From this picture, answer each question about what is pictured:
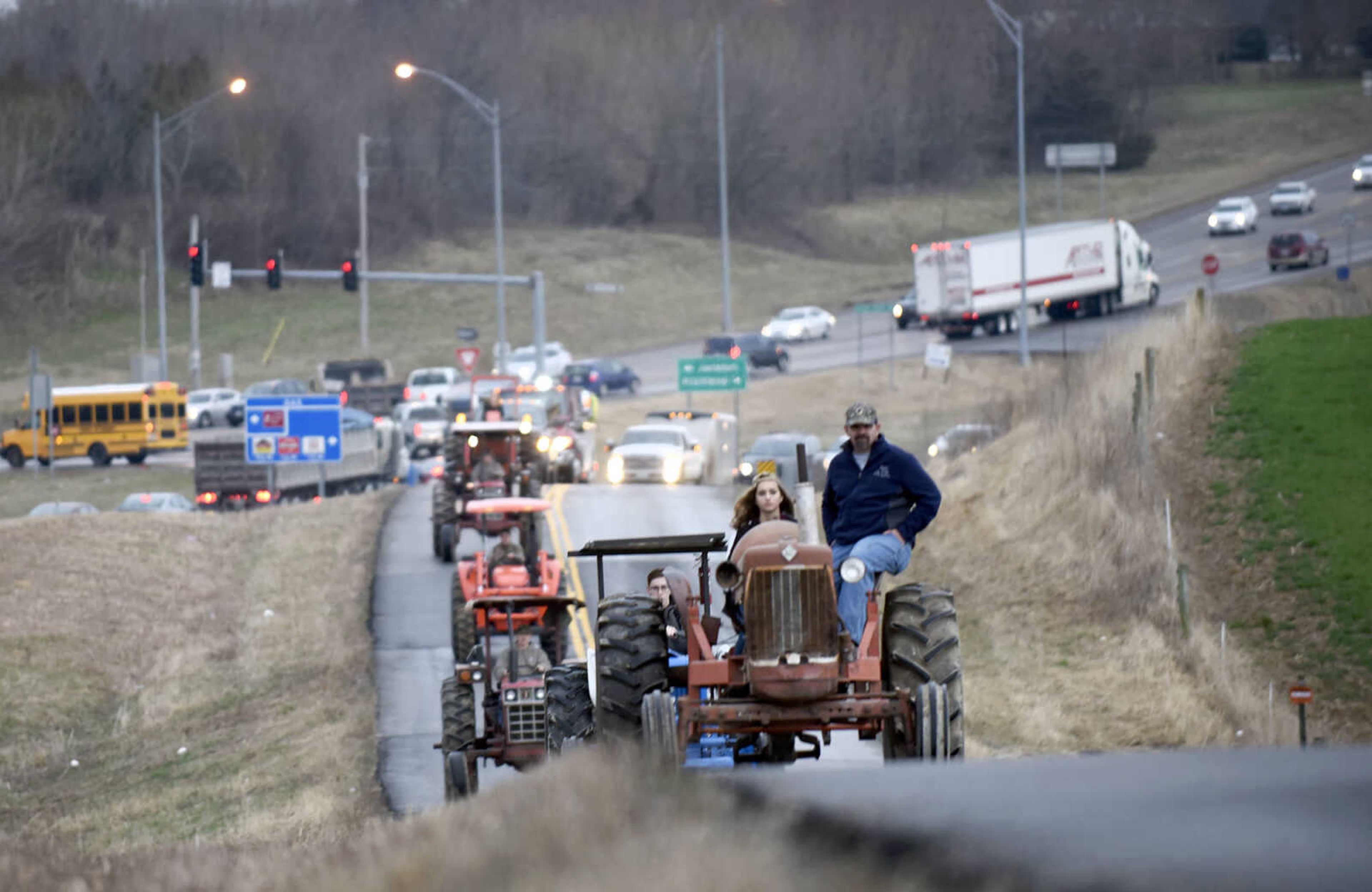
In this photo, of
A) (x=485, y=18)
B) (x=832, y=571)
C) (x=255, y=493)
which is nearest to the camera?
(x=832, y=571)

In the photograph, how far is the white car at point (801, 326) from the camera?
78.2 metres

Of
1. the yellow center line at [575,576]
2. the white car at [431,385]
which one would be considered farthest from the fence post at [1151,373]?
the white car at [431,385]

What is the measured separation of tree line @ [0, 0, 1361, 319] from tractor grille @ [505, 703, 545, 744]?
74.6 m

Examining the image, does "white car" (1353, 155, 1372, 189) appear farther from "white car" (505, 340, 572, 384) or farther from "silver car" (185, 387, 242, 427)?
"silver car" (185, 387, 242, 427)

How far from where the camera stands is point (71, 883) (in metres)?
6.53

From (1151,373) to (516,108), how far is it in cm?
9768

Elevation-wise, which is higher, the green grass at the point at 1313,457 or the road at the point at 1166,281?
the road at the point at 1166,281

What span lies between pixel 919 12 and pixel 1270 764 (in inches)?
5670

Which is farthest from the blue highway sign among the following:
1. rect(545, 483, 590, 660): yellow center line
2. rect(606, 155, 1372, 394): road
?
rect(606, 155, 1372, 394): road

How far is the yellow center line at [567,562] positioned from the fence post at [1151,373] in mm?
9351

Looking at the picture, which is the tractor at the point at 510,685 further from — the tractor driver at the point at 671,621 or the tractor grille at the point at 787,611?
the tractor grille at the point at 787,611

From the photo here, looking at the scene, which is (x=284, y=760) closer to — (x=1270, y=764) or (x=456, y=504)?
(x=456, y=504)

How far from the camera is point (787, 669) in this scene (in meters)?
9.47

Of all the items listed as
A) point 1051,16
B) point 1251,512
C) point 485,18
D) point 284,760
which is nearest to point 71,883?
point 284,760
